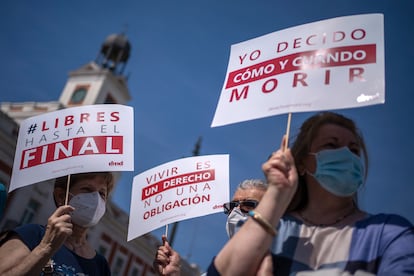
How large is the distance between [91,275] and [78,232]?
31 cm

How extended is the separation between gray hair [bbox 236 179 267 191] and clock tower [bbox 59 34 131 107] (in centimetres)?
3710

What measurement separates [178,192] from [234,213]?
882mm

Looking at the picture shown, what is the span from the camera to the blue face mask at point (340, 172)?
167 centimetres

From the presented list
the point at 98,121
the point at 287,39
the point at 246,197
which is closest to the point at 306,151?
the point at 287,39

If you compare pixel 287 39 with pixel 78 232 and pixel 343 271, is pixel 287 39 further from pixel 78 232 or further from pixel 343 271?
pixel 78 232

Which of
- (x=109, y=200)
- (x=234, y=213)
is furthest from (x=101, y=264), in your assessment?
(x=109, y=200)

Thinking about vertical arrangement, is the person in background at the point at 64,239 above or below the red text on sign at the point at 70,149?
below

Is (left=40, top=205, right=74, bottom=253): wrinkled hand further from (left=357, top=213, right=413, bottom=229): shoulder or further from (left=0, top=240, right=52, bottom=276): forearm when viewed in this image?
(left=357, top=213, right=413, bottom=229): shoulder

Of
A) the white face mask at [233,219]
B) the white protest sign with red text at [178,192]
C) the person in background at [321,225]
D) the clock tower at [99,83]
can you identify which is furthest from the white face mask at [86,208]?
the clock tower at [99,83]

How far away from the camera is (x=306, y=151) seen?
6.03ft

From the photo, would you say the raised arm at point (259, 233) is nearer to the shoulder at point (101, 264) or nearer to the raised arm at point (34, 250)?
the raised arm at point (34, 250)

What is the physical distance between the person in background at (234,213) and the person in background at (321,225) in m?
0.80

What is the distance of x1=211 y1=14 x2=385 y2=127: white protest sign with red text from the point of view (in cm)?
182

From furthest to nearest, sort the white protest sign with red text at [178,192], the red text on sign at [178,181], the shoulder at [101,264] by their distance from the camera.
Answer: the red text on sign at [178,181], the white protest sign with red text at [178,192], the shoulder at [101,264]
